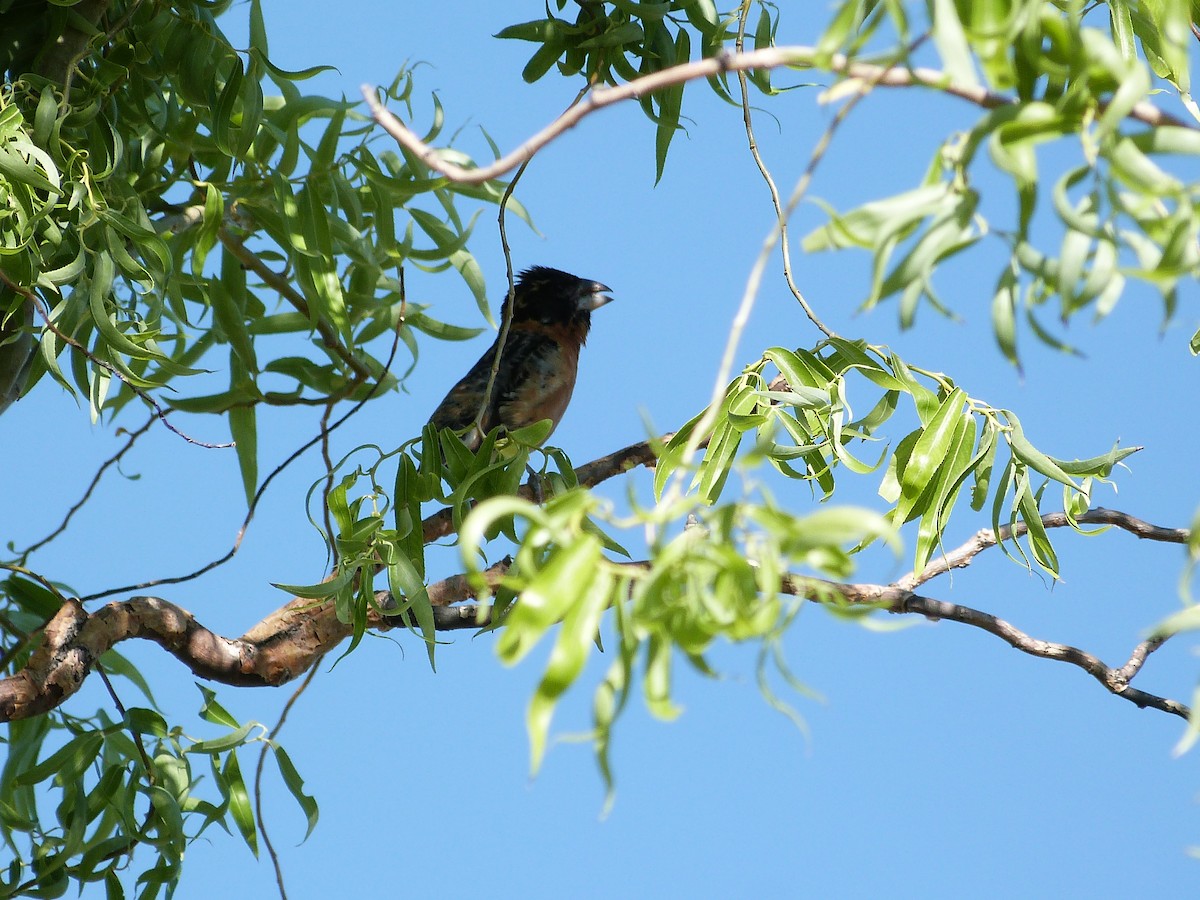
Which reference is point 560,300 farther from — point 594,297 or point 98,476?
point 98,476

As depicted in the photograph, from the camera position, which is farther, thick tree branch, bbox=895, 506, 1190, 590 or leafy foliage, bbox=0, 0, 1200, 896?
thick tree branch, bbox=895, 506, 1190, 590

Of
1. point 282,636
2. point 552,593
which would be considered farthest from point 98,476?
point 552,593

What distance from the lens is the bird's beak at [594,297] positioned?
4.37 meters

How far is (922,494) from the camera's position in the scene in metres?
1.83

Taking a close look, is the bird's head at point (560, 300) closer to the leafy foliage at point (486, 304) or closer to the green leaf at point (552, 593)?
the leafy foliage at point (486, 304)

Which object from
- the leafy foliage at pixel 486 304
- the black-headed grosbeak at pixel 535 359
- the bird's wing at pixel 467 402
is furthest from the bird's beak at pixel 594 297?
the leafy foliage at pixel 486 304

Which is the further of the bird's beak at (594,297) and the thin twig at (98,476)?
the bird's beak at (594,297)

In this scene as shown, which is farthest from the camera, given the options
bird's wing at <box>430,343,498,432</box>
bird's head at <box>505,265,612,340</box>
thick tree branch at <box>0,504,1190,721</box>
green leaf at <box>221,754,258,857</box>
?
bird's head at <box>505,265,612,340</box>

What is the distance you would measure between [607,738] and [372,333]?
6.83ft

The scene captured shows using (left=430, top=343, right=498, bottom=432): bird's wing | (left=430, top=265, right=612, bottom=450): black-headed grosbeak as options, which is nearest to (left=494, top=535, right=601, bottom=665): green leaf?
(left=430, top=265, right=612, bottom=450): black-headed grosbeak

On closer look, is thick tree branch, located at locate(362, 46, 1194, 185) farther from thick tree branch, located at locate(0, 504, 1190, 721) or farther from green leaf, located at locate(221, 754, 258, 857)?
green leaf, located at locate(221, 754, 258, 857)

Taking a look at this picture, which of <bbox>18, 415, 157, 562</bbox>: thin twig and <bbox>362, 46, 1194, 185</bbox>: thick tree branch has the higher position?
<bbox>18, 415, 157, 562</bbox>: thin twig

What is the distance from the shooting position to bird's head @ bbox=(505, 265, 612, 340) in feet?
14.3

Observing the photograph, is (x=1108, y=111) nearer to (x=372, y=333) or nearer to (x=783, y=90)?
(x=783, y=90)
